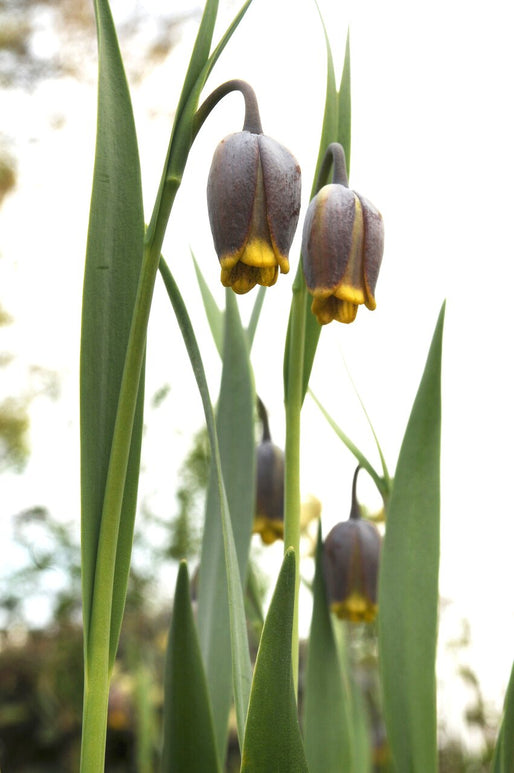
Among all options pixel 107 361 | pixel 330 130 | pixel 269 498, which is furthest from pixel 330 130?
pixel 269 498

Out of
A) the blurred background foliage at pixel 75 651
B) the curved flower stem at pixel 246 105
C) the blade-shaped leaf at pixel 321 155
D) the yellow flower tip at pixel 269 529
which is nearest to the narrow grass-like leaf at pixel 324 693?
the yellow flower tip at pixel 269 529

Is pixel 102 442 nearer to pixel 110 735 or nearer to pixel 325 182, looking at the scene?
pixel 325 182

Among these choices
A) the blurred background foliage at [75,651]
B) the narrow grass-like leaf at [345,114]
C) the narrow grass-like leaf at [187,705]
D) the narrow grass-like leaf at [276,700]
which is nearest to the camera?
A: the narrow grass-like leaf at [276,700]

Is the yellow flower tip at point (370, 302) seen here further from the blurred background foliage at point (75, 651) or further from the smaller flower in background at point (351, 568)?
the blurred background foliage at point (75, 651)

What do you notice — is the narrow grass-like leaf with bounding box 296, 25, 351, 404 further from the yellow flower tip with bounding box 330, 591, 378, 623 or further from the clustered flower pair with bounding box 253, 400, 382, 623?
the yellow flower tip with bounding box 330, 591, 378, 623

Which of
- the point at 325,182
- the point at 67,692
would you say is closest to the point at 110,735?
the point at 67,692

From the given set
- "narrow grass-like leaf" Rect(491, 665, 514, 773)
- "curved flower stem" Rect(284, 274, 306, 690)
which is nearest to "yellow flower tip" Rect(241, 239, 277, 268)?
"curved flower stem" Rect(284, 274, 306, 690)
